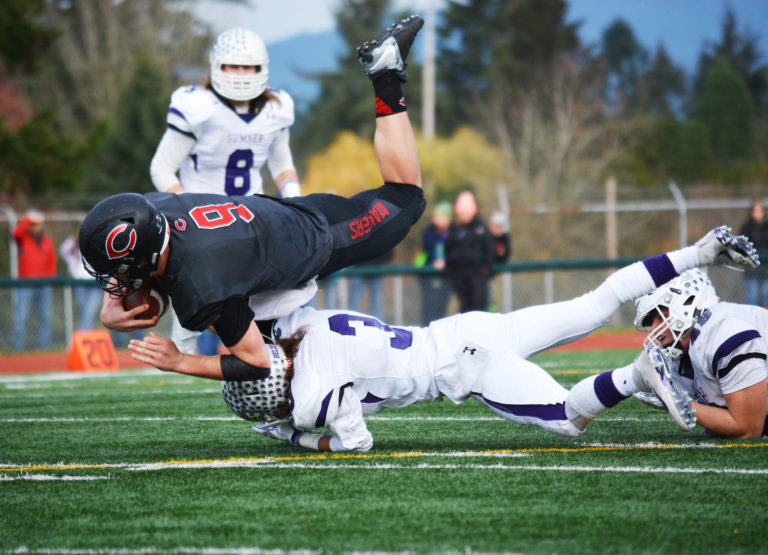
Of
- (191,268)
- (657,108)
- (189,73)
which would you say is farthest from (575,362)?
(657,108)

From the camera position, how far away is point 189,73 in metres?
33.0

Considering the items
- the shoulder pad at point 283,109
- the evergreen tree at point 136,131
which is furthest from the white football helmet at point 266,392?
the evergreen tree at point 136,131

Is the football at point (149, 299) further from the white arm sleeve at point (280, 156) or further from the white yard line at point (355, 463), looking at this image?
the white arm sleeve at point (280, 156)

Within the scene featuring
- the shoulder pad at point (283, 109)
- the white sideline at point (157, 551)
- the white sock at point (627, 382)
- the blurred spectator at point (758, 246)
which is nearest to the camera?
the white sideline at point (157, 551)

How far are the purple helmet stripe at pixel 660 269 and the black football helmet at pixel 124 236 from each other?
2110mm

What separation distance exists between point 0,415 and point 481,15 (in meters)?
37.5

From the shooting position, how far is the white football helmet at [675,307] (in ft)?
14.3

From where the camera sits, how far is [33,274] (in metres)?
12.9

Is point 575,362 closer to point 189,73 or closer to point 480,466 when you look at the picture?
point 480,466

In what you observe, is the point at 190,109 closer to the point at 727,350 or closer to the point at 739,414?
the point at 727,350

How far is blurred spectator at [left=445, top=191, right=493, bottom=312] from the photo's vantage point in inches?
481

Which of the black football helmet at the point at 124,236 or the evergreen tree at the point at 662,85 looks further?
the evergreen tree at the point at 662,85

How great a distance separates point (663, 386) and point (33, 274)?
34.2 feet

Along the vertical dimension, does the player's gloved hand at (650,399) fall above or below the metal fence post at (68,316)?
above
